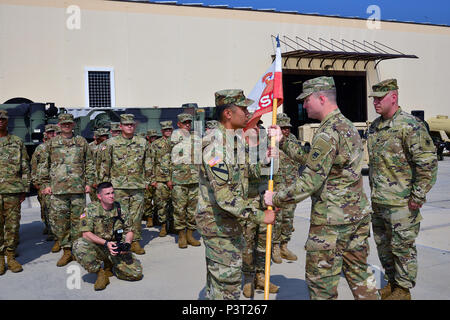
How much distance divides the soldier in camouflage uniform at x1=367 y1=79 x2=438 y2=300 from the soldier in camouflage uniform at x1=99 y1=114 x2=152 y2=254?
10.9 feet

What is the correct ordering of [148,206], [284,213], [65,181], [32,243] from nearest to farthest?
[284,213] < [65,181] < [32,243] < [148,206]

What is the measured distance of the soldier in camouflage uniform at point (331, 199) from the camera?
3.12 m

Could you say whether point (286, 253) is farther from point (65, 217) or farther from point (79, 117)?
point (79, 117)

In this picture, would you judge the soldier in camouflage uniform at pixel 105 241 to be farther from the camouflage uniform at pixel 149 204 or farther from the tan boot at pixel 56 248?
the camouflage uniform at pixel 149 204

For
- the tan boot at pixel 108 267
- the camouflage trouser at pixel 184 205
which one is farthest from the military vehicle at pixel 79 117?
the tan boot at pixel 108 267

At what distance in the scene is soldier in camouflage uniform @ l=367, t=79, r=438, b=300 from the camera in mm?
3844

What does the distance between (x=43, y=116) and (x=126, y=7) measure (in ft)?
25.9

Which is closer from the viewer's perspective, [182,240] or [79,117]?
[182,240]

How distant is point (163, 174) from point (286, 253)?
9.73 ft

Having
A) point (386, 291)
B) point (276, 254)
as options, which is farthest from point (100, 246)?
point (386, 291)

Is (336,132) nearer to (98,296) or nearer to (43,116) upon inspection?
(98,296)

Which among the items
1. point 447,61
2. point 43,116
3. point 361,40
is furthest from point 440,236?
point 447,61

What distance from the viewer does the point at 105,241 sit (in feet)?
16.0

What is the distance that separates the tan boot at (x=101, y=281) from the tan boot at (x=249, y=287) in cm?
155
